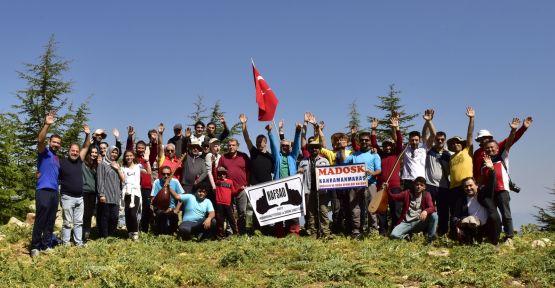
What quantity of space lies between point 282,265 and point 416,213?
429cm

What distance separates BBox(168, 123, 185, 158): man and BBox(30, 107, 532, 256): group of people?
0.27 m

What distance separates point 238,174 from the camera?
1453cm

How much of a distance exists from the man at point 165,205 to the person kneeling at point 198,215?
266mm

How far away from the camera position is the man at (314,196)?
46.1ft

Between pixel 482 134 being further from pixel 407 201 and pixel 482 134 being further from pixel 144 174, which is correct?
pixel 144 174

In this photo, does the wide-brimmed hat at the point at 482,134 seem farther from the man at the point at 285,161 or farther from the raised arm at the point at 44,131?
the raised arm at the point at 44,131

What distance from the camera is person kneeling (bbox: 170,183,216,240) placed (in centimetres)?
1418

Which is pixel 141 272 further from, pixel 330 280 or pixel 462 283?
pixel 462 283

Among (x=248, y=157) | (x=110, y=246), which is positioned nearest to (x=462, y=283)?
(x=248, y=157)

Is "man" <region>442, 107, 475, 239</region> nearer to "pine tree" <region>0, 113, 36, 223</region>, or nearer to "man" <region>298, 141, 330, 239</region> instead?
"man" <region>298, 141, 330, 239</region>

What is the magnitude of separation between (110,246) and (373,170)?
7.17 m

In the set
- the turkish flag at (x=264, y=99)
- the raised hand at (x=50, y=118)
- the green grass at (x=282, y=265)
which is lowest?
the green grass at (x=282, y=265)

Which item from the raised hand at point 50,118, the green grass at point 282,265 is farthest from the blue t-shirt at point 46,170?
the green grass at point 282,265

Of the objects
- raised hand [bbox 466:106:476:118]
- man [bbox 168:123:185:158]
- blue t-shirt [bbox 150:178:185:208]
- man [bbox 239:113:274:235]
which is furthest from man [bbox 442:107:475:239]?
man [bbox 168:123:185:158]
